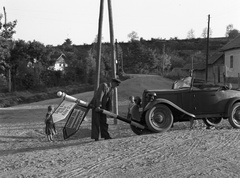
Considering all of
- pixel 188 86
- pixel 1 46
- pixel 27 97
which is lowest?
pixel 27 97

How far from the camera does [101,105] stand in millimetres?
9461

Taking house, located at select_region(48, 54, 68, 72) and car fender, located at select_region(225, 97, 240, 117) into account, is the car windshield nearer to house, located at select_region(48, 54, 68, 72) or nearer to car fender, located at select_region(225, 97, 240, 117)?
car fender, located at select_region(225, 97, 240, 117)

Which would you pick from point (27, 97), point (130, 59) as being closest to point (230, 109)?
point (27, 97)

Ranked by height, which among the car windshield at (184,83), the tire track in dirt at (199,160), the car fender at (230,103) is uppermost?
the car windshield at (184,83)

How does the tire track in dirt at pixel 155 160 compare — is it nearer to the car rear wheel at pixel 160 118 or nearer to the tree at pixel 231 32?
the car rear wheel at pixel 160 118

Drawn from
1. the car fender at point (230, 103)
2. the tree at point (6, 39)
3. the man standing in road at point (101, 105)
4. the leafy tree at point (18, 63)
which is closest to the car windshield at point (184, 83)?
the car fender at point (230, 103)

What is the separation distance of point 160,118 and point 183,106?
842 millimetres

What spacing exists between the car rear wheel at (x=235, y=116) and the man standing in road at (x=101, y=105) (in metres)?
3.44

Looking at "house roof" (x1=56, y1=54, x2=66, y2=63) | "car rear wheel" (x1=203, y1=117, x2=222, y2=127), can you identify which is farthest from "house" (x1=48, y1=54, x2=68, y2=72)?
"car rear wheel" (x1=203, y1=117, x2=222, y2=127)

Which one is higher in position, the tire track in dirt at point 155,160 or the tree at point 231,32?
the tree at point 231,32

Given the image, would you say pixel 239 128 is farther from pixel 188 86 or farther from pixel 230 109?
pixel 188 86

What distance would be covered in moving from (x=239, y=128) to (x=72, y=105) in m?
4.78

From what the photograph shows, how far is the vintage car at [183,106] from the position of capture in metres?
9.74

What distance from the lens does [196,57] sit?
84.2 meters
